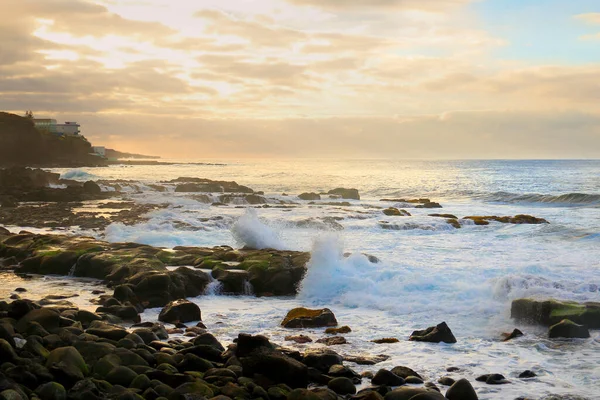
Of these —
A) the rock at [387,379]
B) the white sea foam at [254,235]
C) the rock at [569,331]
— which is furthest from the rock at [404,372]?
the white sea foam at [254,235]

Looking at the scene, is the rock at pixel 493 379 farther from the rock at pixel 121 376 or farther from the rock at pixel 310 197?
the rock at pixel 310 197

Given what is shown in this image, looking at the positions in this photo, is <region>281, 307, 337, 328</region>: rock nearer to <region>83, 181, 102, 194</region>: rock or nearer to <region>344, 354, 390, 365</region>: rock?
<region>344, 354, 390, 365</region>: rock

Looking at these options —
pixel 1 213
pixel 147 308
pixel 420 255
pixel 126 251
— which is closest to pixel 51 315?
pixel 147 308

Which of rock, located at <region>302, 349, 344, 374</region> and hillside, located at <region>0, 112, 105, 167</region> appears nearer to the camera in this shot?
rock, located at <region>302, 349, 344, 374</region>

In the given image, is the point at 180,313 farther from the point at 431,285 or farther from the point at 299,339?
the point at 431,285

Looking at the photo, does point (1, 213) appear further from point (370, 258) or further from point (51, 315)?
Result: point (51, 315)

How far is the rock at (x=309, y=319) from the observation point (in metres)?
11.9

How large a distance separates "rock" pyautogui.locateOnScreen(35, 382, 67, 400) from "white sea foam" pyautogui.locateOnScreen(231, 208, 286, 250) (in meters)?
13.6

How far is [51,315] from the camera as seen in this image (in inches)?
389

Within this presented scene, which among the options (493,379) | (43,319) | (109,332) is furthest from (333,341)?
(43,319)

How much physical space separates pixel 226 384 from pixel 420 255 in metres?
13.0

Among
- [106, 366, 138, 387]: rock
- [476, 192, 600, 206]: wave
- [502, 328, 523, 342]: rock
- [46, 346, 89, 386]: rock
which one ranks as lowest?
[502, 328, 523, 342]: rock

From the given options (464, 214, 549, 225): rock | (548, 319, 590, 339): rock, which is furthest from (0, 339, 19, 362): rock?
(464, 214, 549, 225): rock

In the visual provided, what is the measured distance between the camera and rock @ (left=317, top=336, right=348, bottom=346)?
10.6 metres
